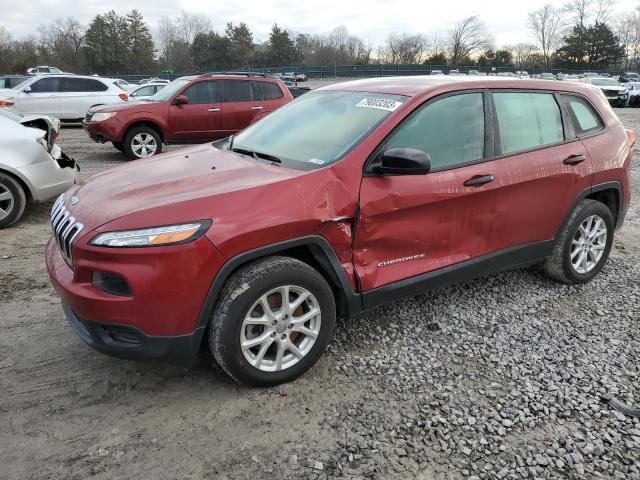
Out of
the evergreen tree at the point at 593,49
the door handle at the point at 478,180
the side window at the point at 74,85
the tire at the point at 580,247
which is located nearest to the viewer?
the door handle at the point at 478,180

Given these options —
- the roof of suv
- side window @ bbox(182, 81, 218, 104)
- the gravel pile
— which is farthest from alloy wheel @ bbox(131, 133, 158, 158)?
the gravel pile

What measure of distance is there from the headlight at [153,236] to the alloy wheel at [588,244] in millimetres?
3137

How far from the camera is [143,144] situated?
403 inches

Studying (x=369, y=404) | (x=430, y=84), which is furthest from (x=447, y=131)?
(x=369, y=404)

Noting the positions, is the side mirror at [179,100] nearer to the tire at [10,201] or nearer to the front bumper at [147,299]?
the tire at [10,201]

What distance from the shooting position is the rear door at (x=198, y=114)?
10.2 m

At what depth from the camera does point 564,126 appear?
13.1ft

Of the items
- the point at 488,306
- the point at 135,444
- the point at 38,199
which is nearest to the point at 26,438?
the point at 135,444

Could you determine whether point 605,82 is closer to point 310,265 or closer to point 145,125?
point 145,125

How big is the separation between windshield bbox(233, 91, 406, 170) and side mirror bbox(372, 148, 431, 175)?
0.80 ft

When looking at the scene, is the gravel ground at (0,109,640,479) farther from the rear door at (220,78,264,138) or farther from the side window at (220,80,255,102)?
the side window at (220,80,255,102)

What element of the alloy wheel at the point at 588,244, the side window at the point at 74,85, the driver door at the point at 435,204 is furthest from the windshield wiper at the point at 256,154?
the side window at the point at 74,85

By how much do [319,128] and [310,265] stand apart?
1.00 metres

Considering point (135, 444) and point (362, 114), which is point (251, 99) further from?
point (135, 444)
